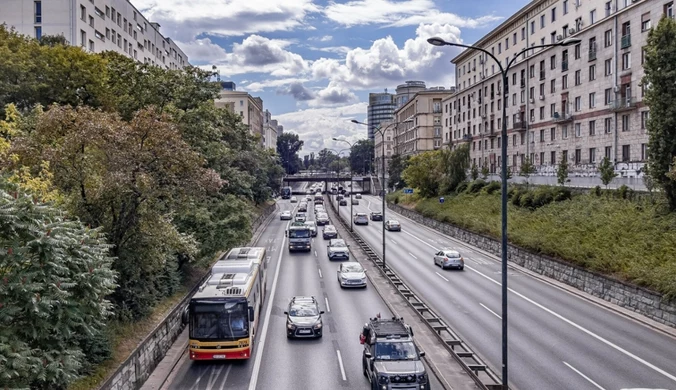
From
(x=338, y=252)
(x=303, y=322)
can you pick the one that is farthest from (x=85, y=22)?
(x=303, y=322)

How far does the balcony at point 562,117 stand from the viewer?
6012 centimetres

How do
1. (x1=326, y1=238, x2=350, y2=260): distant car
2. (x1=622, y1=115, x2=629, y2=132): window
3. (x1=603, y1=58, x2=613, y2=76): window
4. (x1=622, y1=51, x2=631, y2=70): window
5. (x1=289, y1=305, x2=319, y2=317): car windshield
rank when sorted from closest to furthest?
1. (x1=289, y1=305, x2=319, y2=317): car windshield
2. (x1=326, y1=238, x2=350, y2=260): distant car
3. (x1=622, y1=51, x2=631, y2=70): window
4. (x1=622, y1=115, x2=629, y2=132): window
5. (x1=603, y1=58, x2=613, y2=76): window

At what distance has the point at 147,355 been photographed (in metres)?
20.6

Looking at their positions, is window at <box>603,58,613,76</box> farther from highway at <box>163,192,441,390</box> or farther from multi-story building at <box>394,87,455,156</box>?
multi-story building at <box>394,87,455,156</box>

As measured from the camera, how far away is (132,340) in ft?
68.1

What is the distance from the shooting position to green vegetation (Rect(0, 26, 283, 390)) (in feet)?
40.2

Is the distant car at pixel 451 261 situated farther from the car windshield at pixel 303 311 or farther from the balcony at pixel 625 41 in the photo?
the balcony at pixel 625 41

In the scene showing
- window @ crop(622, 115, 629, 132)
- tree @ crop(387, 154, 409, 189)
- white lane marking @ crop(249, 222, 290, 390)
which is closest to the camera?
white lane marking @ crop(249, 222, 290, 390)

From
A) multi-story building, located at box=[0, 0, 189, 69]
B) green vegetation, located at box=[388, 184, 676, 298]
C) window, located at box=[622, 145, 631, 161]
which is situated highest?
multi-story building, located at box=[0, 0, 189, 69]

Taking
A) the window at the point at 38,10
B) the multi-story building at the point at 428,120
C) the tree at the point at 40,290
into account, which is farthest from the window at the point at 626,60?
the multi-story building at the point at 428,120

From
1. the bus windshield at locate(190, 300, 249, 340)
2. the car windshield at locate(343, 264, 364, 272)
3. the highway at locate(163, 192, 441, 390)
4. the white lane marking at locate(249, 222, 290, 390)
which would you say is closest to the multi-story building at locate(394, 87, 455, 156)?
the white lane marking at locate(249, 222, 290, 390)

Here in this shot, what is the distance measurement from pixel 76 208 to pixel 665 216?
1247 inches

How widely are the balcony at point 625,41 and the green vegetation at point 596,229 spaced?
13.4m

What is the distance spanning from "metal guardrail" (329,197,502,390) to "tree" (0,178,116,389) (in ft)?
38.2
